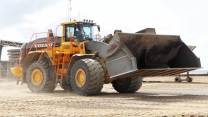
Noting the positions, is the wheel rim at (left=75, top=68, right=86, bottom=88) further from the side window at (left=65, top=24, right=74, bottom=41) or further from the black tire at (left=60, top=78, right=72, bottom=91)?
the side window at (left=65, top=24, right=74, bottom=41)

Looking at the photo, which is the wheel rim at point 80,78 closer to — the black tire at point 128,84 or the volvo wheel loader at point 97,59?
the volvo wheel loader at point 97,59

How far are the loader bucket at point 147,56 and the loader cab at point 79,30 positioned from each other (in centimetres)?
227

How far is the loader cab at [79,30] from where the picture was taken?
14871 mm

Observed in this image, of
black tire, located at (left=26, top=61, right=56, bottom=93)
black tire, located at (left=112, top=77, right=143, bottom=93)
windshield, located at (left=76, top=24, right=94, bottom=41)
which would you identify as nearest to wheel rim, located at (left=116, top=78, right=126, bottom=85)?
black tire, located at (left=112, top=77, right=143, bottom=93)

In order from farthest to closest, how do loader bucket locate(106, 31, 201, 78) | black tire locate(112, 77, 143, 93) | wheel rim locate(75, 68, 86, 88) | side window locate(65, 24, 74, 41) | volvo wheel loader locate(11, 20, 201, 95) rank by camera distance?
black tire locate(112, 77, 143, 93)
side window locate(65, 24, 74, 41)
wheel rim locate(75, 68, 86, 88)
volvo wheel loader locate(11, 20, 201, 95)
loader bucket locate(106, 31, 201, 78)

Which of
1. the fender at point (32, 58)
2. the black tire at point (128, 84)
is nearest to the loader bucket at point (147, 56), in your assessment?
the black tire at point (128, 84)

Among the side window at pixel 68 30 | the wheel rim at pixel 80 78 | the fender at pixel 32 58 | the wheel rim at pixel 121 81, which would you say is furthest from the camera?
the fender at pixel 32 58

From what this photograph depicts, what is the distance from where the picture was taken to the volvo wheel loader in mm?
12752

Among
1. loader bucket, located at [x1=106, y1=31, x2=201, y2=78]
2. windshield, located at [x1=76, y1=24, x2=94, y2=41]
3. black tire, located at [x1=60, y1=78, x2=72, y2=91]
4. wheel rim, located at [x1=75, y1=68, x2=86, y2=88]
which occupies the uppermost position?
windshield, located at [x1=76, y1=24, x2=94, y2=41]

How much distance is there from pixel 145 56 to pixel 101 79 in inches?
65.2

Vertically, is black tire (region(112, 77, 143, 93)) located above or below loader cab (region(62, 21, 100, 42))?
below

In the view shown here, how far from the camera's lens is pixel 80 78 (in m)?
13.9

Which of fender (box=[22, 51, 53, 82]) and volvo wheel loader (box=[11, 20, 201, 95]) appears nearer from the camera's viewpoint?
volvo wheel loader (box=[11, 20, 201, 95])

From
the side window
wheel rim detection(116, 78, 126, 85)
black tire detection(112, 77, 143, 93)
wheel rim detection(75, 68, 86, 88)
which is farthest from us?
wheel rim detection(116, 78, 126, 85)
